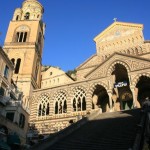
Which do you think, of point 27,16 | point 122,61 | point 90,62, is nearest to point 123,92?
point 122,61

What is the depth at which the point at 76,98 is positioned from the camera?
29250mm

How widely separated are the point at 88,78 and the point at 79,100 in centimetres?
330

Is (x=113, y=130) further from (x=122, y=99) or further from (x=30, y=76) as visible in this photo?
(x=30, y=76)

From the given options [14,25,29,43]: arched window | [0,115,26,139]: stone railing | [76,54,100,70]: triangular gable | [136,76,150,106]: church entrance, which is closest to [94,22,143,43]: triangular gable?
[76,54,100,70]: triangular gable

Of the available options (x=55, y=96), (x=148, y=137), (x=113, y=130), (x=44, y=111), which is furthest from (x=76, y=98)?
(x=148, y=137)

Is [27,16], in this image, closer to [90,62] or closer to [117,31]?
[90,62]

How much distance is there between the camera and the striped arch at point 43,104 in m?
30.6

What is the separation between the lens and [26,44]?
1499 inches

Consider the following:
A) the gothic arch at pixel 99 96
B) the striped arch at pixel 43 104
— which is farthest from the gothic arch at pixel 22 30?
the gothic arch at pixel 99 96

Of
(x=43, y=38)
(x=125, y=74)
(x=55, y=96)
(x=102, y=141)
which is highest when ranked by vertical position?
(x=43, y=38)

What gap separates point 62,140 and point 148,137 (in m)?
5.16

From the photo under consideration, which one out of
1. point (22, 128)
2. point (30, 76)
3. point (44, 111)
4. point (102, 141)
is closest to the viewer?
point (102, 141)

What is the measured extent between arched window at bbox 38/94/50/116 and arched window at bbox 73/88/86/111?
4263 millimetres

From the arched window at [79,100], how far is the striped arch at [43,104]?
425cm
